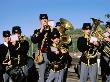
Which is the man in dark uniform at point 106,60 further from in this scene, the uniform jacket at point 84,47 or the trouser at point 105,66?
the uniform jacket at point 84,47

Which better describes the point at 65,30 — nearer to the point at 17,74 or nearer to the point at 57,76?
the point at 57,76

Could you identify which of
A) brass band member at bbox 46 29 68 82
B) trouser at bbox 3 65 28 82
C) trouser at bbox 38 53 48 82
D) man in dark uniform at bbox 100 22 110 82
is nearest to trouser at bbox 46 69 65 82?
brass band member at bbox 46 29 68 82

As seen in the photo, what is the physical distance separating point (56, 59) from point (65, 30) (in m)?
1.15

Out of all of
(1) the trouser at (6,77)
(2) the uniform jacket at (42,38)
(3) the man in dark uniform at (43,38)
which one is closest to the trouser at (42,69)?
(3) the man in dark uniform at (43,38)

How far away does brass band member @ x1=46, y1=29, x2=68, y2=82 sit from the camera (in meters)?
12.2

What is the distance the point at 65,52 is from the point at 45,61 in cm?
88

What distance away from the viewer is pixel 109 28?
524 inches

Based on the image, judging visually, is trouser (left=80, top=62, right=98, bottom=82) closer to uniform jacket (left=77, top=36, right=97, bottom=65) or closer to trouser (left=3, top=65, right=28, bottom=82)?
uniform jacket (left=77, top=36, right=97, bottom=65)

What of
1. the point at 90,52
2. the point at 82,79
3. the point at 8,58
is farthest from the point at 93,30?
the point at 8,58

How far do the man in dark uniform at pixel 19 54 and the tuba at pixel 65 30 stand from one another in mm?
1148

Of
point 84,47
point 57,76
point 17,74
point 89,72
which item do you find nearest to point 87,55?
point 84,47

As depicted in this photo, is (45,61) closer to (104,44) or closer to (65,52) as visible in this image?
(65,52)

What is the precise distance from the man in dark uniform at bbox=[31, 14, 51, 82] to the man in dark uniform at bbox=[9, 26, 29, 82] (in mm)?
481

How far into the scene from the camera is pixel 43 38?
12.8 meters
